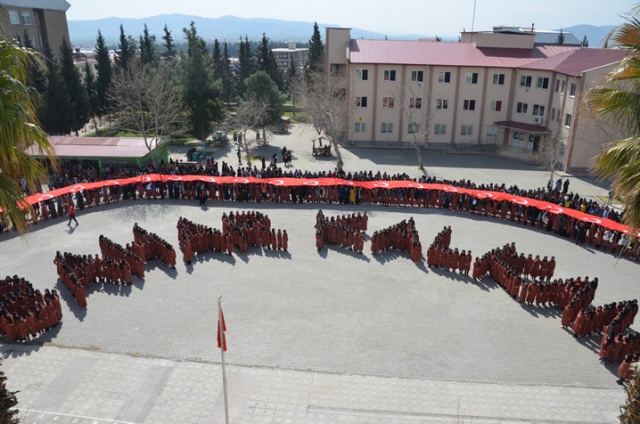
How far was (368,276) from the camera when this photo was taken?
757 inches

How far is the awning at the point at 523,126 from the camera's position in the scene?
38000mm

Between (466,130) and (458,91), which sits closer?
(458,91)

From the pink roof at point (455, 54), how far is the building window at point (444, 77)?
2.60ft

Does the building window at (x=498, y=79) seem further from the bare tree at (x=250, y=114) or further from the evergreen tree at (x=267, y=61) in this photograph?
the evergreen tree at (x=267, y=61)

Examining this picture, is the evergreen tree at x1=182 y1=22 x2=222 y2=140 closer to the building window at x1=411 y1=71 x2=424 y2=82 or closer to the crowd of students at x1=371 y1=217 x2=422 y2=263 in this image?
the building window at x1=411 y1=71 x2=424 y2=82

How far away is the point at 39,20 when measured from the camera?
2132 inches

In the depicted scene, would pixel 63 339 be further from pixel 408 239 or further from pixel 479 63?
pixel 479 63

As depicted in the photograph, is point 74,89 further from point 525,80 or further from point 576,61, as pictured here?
point 576,61

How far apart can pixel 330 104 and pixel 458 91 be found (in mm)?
12104

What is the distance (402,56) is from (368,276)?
27.4 metres

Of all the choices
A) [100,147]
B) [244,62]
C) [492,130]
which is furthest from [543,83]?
[244,62]

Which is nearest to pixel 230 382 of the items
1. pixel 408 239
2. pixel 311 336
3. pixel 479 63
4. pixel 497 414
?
pixel 311 336

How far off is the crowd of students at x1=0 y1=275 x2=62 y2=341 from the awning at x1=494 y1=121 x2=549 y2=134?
34632 millimetres

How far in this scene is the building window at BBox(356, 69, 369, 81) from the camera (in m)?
40.9
